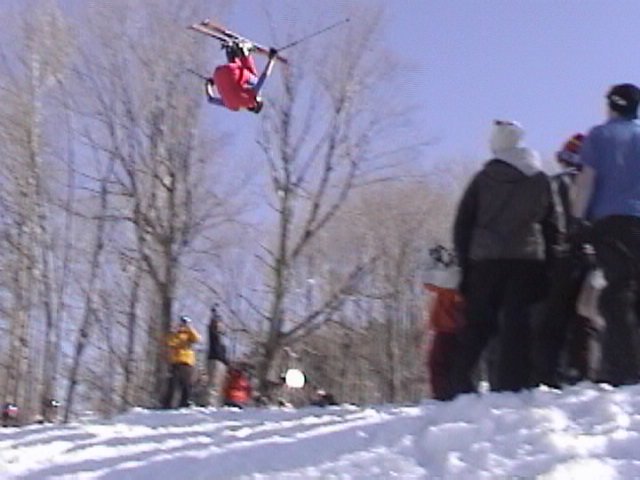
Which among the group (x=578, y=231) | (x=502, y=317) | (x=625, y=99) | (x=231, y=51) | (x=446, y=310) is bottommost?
(x=502, y=317)

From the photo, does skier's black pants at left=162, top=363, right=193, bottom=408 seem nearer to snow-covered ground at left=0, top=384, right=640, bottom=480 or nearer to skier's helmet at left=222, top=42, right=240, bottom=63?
skier's helmet at left=222, top=42, right=240, bottom=63

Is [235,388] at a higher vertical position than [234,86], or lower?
lower

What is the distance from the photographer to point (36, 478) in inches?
205

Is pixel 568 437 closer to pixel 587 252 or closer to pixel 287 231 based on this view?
pixel 587 252

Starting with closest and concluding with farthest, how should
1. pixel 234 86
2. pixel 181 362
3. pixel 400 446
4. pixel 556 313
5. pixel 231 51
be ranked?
pixel 400 446
pixel 556 313
pixel 181 362
pixel 234 86
pixel 231 51

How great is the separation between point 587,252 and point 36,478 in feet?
10.7

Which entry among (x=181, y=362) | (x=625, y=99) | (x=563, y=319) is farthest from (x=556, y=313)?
(x=181, y=362)

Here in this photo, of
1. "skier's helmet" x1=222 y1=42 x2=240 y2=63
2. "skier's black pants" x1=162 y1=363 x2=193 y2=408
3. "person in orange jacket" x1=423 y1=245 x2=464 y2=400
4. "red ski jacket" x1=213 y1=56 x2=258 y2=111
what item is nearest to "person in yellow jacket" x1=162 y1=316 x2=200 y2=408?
"skier's black pants" x1=162 y1=363 x2=193 y2=408

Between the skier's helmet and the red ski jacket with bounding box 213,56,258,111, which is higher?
the skier's helmet

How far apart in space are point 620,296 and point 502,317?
79 centimetres

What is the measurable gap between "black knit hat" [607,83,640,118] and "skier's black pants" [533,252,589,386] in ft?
2.80

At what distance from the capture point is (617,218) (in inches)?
221

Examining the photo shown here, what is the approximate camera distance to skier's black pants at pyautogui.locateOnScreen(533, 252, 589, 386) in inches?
241

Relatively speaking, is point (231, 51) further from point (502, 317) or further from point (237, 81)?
point (502, 317)
